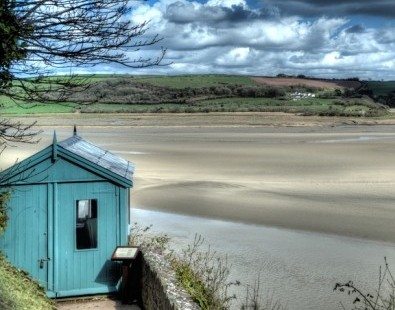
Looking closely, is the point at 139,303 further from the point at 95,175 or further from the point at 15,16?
the point at 15,16

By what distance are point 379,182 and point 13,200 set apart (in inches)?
706

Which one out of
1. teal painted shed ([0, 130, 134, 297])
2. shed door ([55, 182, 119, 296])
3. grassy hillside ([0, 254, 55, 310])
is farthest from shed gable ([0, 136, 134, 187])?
grassy hillside ([0, 254, 55, 310])

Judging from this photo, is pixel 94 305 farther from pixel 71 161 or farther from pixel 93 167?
pixel 71 161

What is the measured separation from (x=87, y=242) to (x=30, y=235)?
1.04 meters

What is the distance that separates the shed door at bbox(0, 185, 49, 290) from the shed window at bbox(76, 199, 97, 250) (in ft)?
2.17

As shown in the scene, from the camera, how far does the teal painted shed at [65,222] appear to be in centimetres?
1009

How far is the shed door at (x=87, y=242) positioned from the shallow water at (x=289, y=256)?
Result: 2.50 meters

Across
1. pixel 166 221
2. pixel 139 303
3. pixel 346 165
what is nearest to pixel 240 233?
pixel 166 221

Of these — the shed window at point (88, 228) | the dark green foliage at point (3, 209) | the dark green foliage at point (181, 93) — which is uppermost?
the dark green foliage at point (181, 93)

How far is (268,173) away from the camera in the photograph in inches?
1054

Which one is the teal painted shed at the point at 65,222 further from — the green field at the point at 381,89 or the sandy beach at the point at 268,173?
the green field at the point at 381,89

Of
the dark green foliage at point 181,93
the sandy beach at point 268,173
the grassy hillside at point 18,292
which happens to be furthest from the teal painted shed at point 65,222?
the dark green foliage at point 181,93

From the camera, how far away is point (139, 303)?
10.1 meters

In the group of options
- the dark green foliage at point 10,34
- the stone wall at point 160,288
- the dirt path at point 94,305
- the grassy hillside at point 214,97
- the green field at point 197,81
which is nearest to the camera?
the dark green foliage at point 10,34
